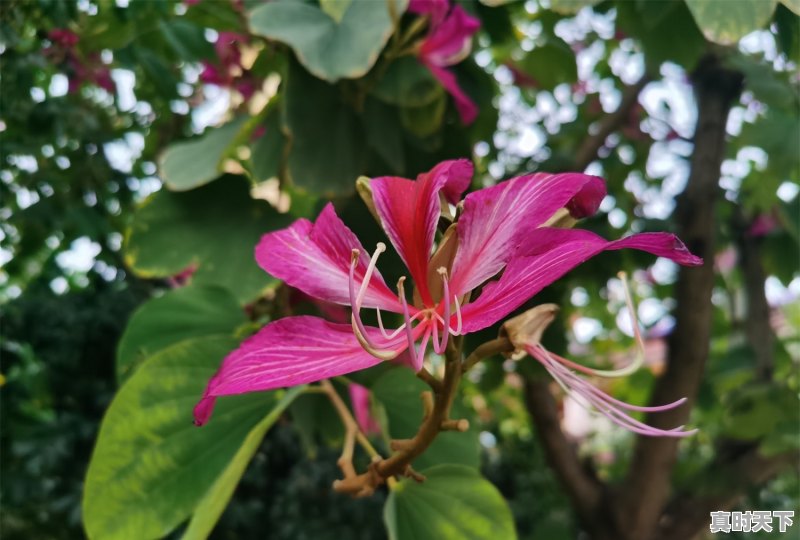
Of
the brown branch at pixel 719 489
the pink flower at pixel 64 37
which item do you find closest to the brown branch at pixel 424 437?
the pink flower at pixel 64 37

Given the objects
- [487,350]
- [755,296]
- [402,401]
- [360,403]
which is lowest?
[755,296]

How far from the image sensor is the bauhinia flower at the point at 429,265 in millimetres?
300

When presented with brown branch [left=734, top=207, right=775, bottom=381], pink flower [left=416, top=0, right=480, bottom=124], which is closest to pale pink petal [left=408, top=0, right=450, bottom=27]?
pink flower [left=416, top=0, right=480, bottom=124]

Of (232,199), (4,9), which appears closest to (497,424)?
(232,199)

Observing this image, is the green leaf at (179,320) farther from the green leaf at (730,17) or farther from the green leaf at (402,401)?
the green leaf at (730,17)

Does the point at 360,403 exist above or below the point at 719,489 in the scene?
above

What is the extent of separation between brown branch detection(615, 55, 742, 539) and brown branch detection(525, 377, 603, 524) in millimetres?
97

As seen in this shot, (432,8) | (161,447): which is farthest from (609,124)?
(161,447)

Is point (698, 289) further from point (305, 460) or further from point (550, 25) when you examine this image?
point (305, 460)

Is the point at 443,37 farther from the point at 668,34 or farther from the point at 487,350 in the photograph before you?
the point at 487,350

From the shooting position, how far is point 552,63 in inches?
39.2

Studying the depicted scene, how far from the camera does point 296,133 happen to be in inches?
25.3

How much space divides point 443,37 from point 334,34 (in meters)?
0.11

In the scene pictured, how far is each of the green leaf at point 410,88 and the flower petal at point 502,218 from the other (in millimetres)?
340
